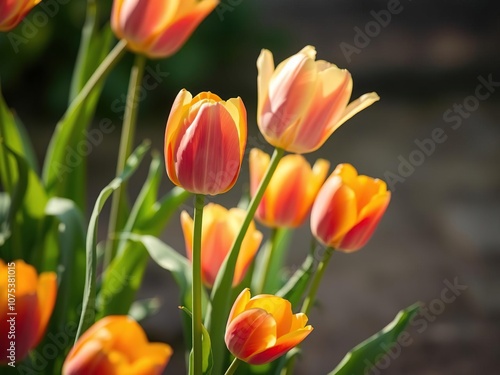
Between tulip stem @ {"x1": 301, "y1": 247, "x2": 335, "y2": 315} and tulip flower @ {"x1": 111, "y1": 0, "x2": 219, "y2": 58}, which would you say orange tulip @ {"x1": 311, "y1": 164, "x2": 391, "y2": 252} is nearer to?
tulip stem @ {"x1": 301, "y1": 247, "x2": 335, "y2": 315}

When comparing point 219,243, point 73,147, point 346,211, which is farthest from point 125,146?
point 346,211

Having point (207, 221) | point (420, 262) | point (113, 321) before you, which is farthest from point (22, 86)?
point (113, 321)

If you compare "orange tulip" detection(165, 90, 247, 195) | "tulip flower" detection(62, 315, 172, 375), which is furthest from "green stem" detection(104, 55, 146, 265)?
"tulip flower" detection(62, 315, 172, 375)

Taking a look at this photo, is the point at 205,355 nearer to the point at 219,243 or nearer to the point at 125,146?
the point at 219,243

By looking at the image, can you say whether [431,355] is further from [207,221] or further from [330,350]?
[207,221]

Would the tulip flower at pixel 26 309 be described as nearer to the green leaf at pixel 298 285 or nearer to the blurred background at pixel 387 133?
the green leaf at pixel 298 285

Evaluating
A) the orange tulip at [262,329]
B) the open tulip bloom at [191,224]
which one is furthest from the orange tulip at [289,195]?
the orange tulip at [262,329]
